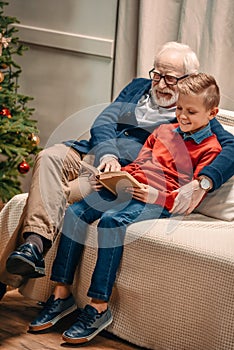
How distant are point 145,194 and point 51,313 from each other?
1.85 ft

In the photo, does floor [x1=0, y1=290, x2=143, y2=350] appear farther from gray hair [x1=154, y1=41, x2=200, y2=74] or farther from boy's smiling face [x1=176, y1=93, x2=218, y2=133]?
gray hair [x1=154, y1=41, x2=200, y2=74]

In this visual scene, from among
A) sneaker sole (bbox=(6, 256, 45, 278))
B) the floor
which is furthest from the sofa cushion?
sneaker sole (bbox=(6, 256, 45, 278))

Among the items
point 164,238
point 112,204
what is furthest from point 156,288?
point 112,204

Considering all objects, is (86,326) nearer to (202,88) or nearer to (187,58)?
(202,88)

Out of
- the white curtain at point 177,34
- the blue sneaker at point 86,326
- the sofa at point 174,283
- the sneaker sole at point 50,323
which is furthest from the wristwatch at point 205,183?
the white curtain at point 177,34

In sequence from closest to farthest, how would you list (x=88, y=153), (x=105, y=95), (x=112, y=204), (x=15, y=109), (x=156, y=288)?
1. (x=156, y=288)
2. (x=112, y=204)
3. (x=88, y=153)
4. (x=15, y=109)
5. (x=105, y=95)

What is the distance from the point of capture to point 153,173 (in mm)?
2959

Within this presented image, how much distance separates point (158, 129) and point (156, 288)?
68 centimetres

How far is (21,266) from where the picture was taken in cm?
271

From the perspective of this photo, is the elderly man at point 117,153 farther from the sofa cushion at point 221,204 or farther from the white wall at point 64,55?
the white wall at point 64,55

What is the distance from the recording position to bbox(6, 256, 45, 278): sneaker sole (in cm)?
269

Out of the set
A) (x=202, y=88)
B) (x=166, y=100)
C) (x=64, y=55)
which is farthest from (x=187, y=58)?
(x=64, y=55)

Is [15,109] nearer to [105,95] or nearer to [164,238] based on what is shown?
[105,95]

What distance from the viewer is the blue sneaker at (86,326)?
277 centimetres
